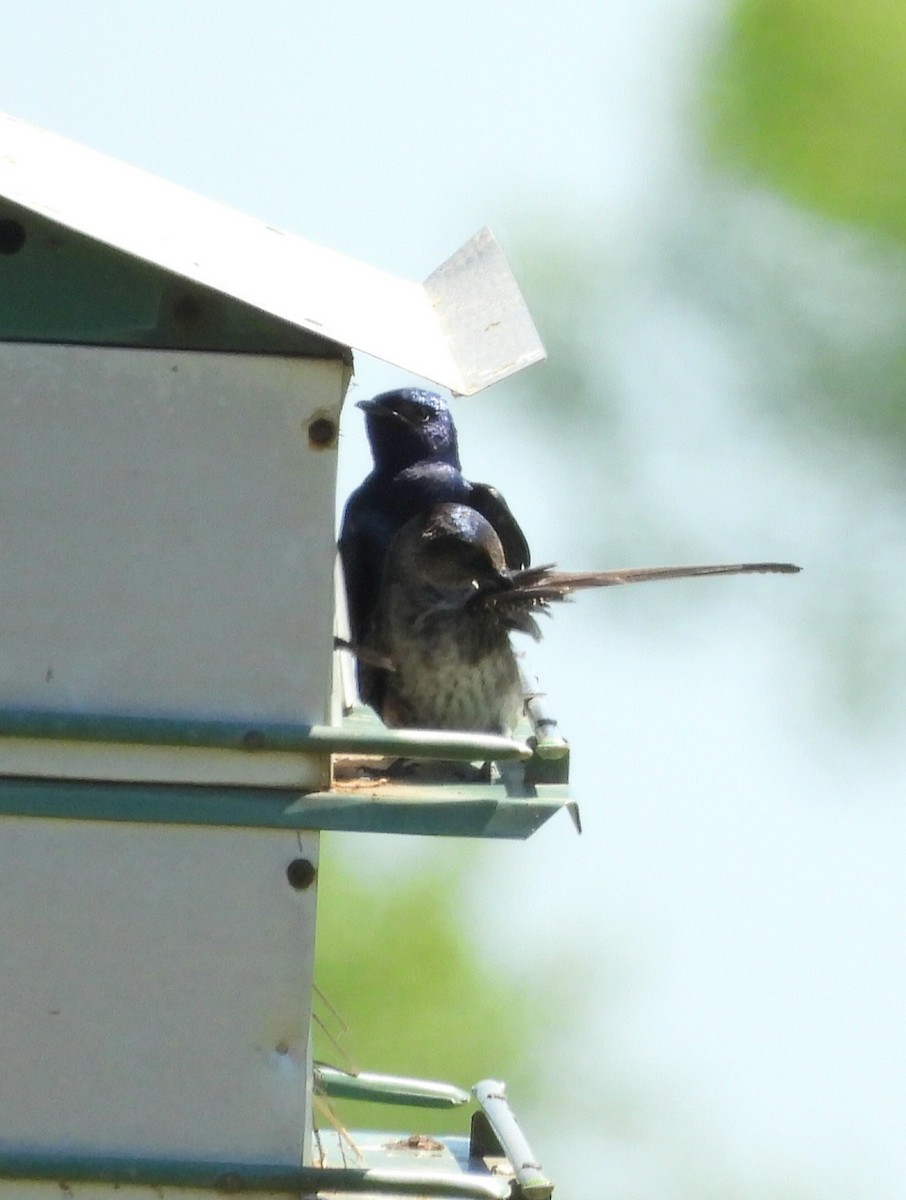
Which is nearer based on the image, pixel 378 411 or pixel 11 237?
pixel 11 237

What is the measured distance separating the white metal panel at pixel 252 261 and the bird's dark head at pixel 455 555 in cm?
50

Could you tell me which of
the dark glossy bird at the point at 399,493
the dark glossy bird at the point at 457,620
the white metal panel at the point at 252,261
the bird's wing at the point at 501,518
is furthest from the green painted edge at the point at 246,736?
the bird's wing at the point at 501,518

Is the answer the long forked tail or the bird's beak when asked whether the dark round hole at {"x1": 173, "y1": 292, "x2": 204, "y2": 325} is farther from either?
the bird's beak

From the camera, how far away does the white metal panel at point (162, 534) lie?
281 centimetres

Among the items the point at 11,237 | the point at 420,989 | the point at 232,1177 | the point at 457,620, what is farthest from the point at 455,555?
the point at 420,989

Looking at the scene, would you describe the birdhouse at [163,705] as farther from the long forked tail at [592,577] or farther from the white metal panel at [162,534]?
the long forked tail at [592,577]

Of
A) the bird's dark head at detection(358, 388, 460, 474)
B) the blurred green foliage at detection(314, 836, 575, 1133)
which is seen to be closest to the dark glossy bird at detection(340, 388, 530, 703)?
the bird's dark head at detection(358, 388, 460, 474)

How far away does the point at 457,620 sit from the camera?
13.0 feet

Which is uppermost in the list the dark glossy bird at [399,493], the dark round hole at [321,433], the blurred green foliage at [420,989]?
the dark glossy bird at [399,493]

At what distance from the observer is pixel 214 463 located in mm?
2812

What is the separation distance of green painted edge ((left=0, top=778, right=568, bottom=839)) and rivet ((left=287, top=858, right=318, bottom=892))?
58 mm

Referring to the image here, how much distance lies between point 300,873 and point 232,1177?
428mm

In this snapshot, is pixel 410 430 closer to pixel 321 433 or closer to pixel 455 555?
pixel 455 555

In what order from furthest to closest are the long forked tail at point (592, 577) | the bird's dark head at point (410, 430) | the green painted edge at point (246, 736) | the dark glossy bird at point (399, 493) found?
the bird's dark head at point (410, 430) < the dark glossy bird at point (399, 493) < the long forked tail at point (592, 577) < the green painted edge at point (246, 736)
